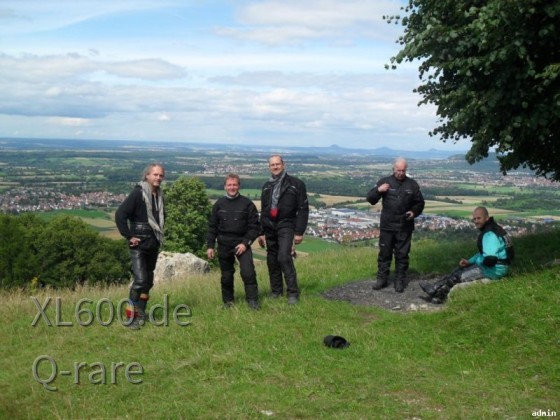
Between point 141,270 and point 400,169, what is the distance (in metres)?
5.40

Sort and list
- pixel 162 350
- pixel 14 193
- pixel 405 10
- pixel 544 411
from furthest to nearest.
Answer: pixel 14 193 → pixel 405 10 → pixel 162 350 → pixel 544 411

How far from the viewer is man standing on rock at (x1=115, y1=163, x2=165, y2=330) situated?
872 cm

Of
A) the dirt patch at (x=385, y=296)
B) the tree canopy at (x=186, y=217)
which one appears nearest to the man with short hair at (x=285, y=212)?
the dirt patch at (x=385, y=296)

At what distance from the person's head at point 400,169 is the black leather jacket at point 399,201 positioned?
94 mm

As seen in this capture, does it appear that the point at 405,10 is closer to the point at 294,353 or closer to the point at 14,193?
the point at 294,353

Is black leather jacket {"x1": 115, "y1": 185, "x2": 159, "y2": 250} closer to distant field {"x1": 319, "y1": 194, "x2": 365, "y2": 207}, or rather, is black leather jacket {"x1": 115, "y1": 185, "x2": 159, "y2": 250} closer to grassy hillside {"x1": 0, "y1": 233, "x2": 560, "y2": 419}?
grassy hillside {"x1": 0, "y1": 233, "x2": 560, "y2": 419}

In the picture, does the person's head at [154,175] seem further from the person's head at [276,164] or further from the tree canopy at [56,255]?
the tree canopy at [56,255]

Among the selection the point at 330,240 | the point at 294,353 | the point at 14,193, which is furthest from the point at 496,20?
the point at 14,193

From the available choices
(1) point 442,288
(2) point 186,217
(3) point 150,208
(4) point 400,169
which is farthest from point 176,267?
(2) point 186,217

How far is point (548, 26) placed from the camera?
8.15 meters

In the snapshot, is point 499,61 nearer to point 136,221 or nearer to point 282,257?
point 282,257

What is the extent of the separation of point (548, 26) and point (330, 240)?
26.4 m

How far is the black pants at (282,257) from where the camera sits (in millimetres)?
9703

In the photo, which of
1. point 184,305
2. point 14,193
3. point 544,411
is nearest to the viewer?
point 544,411
